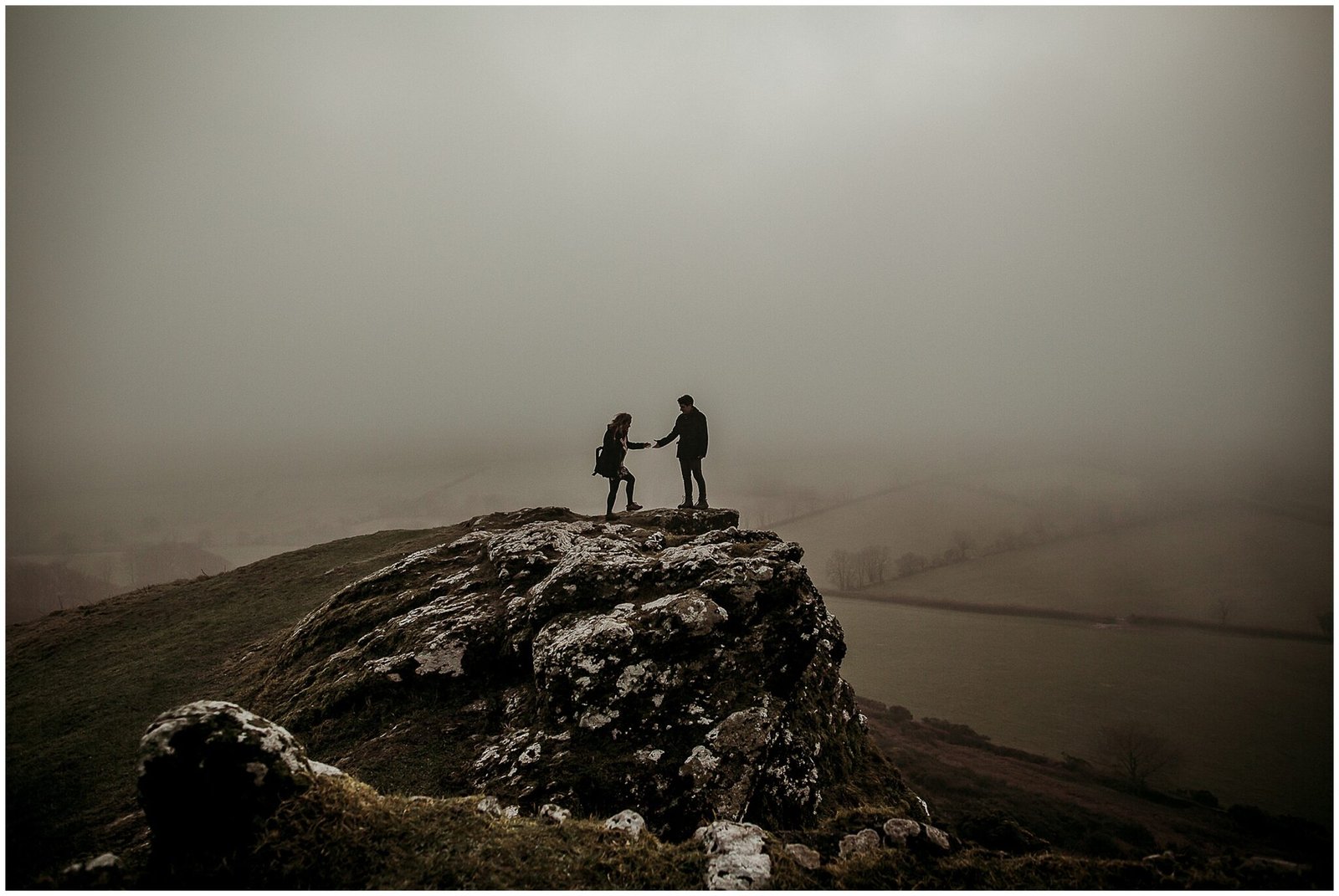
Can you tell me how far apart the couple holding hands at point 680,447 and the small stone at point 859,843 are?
14.2m

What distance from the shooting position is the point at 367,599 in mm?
17484

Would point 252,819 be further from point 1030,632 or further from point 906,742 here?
point 1030,632

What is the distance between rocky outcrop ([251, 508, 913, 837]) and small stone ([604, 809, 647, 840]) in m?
0.76

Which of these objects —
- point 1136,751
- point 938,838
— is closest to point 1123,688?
point 1136,751

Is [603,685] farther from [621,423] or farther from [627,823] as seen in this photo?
[621,423]

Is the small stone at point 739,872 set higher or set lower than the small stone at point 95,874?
lower

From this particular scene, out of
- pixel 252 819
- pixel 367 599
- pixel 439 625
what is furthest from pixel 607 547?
pixel 252 819

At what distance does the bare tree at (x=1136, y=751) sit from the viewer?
288 ft

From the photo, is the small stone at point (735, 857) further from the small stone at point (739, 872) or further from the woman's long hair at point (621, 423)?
the woman's long hair at point (621, 423)

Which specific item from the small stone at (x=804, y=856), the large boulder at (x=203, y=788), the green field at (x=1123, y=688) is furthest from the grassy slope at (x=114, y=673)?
the green field at (x=1123, y=688)

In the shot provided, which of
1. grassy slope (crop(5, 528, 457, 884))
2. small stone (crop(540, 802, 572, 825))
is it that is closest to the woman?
grassy slope (crop(5, 528, 457, 884))

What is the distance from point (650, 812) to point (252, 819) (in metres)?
5.94

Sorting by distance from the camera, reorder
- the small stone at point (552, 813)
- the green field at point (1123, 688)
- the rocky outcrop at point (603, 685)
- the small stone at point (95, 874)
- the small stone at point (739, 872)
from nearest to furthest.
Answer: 1. the small stone at point (95, 874)
2. the small stone at point (739, 872)
3. the small stone at point (552, 813)
4. the rocky outcrop at point (603, 685)
5. the green field at point (1123, 688)

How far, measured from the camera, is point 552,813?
9.08 meters
